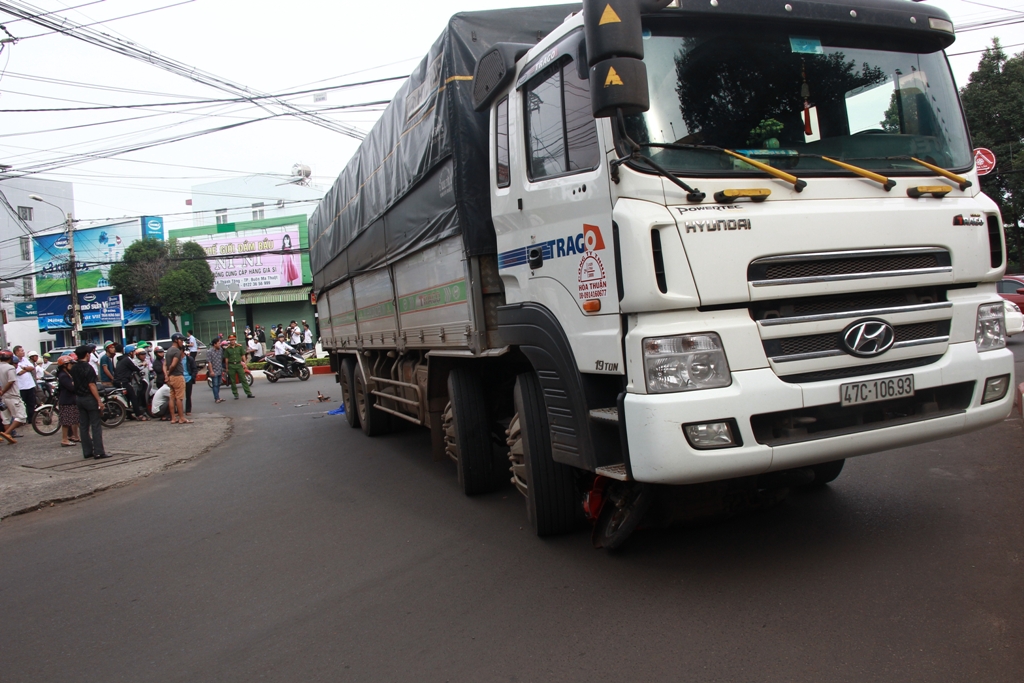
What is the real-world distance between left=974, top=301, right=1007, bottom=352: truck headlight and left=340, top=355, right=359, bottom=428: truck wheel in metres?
8.56

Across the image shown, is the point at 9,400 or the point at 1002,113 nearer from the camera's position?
the point at 9,400

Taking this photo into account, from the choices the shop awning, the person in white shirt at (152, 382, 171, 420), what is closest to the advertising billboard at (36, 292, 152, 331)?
the shop awning

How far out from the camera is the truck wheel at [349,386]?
1111cm

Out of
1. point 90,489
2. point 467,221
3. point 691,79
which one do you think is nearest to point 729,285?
point 691,79

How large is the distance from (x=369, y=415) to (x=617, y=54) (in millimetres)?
7722

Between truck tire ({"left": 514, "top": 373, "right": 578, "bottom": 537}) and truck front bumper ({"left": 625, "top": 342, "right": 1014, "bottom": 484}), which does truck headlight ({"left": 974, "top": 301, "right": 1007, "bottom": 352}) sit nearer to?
truck front bumper ({"left": 625, "top": 342, "right": 1014, "bottom": 484})

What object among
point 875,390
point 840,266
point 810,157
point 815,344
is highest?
point 810,157

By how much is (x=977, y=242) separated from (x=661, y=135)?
5.71ft

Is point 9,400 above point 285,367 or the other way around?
above

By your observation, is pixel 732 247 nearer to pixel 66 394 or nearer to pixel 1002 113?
pixel 66 394

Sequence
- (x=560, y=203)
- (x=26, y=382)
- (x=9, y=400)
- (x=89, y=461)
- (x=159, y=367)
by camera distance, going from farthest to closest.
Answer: (x=159, y=367) < (x=26, y=382) < (x=9, y=400) < (x=89, y=461) < (x=560, y=203)

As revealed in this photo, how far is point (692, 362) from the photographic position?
328 cm

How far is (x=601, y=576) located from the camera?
13.2 feet

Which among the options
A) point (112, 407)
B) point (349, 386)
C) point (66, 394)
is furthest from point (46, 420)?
point (349, 386)
